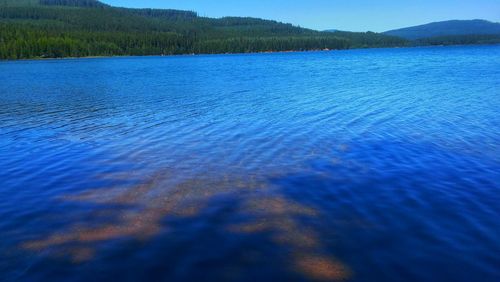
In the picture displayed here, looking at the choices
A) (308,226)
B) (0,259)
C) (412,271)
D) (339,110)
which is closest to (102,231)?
(0,259)

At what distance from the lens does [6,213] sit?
12.8 m

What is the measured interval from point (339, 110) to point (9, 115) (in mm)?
25955

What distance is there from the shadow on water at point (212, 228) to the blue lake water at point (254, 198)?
48 millimetres

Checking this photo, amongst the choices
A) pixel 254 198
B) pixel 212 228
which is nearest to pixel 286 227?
pixel 212 228

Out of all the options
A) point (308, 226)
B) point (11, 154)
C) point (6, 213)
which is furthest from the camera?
point (11, 154)

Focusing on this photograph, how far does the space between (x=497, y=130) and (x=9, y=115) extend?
34.4 meters

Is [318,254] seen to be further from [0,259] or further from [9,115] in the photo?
[9,115]

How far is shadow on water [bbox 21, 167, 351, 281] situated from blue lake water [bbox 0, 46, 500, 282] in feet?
0.16

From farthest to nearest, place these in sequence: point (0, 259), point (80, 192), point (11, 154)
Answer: point (11, 154) → point (80, 192) → point (0, 259)

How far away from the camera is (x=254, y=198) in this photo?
1389 cm

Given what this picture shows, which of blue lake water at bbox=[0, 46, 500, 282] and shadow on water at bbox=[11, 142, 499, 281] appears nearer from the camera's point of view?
shadow on water at bbox=[11, 142, 499, 281]

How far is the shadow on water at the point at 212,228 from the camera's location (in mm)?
9617

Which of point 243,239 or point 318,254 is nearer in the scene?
point 318,254

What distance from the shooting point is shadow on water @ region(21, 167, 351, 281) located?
9617 mm
